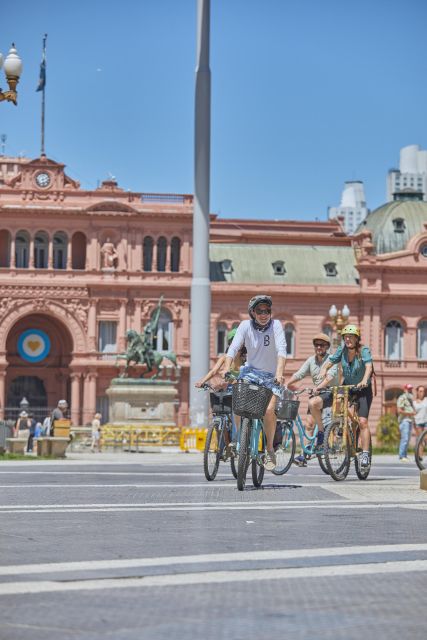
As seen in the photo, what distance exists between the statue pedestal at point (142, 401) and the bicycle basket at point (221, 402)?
122ft

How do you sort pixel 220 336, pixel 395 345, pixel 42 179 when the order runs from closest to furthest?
pixel 42 179 → pixel 220 336 → pixel 395 345

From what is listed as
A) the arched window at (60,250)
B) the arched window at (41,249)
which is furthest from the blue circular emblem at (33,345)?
the arched window at (60,250)

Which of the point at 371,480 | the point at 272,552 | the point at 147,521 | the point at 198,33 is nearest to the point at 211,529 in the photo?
the point at 147,521

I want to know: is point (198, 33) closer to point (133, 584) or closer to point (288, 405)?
point (288, 405)

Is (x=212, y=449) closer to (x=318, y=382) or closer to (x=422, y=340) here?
(x=318, y=382)

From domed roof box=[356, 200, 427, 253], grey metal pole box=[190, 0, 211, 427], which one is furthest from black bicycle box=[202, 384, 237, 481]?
domed roof box=[356, 200, 427, 253]

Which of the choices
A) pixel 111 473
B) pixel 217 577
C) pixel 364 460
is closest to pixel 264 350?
pixel 364 460

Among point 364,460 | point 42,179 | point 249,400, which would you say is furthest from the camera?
point 42,179

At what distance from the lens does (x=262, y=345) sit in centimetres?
1395

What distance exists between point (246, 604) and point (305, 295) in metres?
78.0

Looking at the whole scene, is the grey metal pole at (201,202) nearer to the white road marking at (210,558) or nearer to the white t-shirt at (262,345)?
the white t-shirt at (262,345)

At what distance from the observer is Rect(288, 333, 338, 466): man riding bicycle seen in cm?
1670

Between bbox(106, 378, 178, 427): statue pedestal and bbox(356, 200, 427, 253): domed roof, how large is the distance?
3722 centimetres

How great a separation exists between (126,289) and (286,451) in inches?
2575
